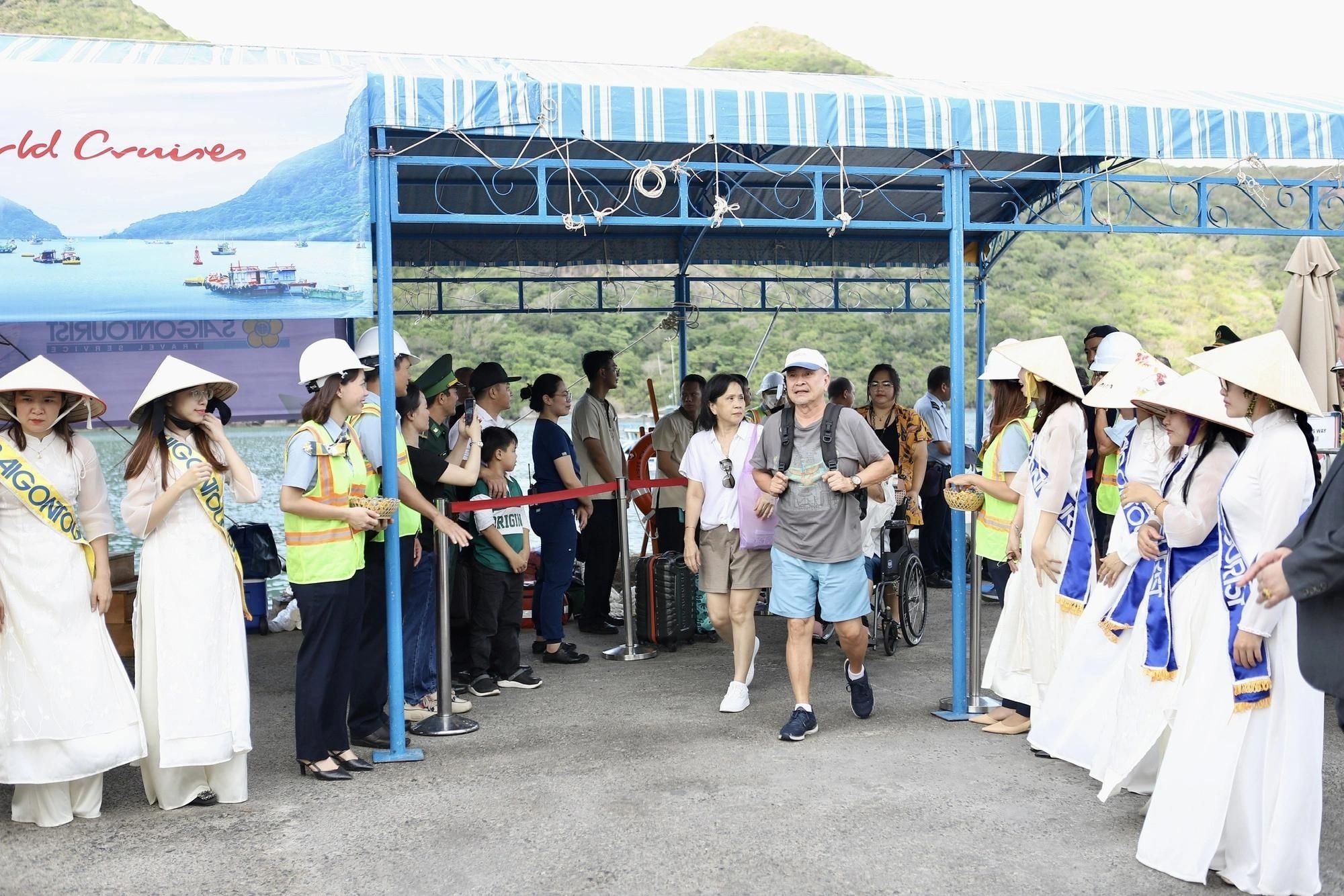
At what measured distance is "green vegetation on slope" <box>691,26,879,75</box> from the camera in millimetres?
50312

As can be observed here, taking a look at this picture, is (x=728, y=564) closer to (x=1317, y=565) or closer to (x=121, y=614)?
(x=1317, y=565)

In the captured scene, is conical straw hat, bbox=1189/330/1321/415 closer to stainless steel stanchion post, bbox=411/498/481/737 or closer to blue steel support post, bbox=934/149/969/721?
blue steel support post, bbox=934/149/969/721

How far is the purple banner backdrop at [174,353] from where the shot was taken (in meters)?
8.51

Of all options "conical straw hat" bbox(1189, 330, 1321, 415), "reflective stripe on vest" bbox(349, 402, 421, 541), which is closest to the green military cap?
"reflective stripe on vest" bbox(349, 402, 421, 541)

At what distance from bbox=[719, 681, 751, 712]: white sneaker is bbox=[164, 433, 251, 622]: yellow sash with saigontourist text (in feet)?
8.13

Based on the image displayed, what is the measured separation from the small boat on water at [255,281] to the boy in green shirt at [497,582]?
1.83 metres

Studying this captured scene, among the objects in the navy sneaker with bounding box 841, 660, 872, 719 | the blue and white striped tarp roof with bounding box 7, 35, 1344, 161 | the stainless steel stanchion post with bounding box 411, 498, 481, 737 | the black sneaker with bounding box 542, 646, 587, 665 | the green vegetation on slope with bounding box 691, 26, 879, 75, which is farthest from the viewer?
the green vegetation on slope with bounding box 691, 26, 879, 75

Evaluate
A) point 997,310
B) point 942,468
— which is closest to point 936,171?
point 942,468

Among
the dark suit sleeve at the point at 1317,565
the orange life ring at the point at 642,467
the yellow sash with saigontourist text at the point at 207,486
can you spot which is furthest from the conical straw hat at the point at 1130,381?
the orange life ring at the point at 642,467

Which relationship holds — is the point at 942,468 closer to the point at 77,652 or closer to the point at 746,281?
the point at 746,281

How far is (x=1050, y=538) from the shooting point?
530 centimetres

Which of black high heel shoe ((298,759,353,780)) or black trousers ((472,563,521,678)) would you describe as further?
black trousers ((472,563,521,678))

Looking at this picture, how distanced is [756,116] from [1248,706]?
327cm

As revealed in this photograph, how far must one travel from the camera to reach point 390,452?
5215mm
